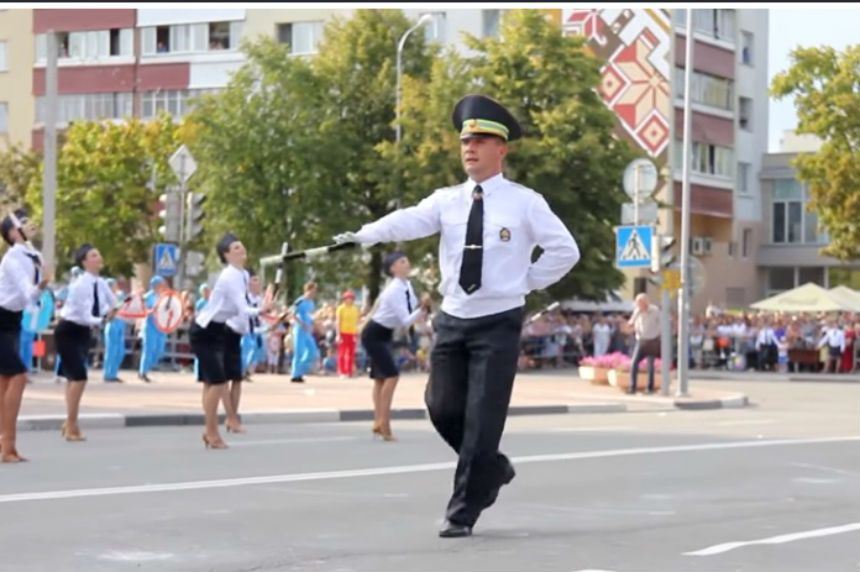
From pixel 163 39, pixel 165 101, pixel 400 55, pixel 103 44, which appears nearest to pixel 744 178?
pixel 400 55

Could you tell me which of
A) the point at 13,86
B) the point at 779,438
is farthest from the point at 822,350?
the point at 13,86

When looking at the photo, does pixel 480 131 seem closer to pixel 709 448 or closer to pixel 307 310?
pixel 709 448

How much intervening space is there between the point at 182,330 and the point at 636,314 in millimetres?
9484

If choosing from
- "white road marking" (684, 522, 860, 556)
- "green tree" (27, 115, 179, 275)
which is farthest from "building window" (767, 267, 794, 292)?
"white road marking" (684, 522, 860, 556)

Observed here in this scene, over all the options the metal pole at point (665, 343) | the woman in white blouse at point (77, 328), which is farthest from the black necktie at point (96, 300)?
the metal pole at point (665, 343)

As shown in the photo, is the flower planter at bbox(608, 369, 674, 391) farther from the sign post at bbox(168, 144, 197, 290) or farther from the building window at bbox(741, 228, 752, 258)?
the building window at bbox(741, 228, 752, 258)

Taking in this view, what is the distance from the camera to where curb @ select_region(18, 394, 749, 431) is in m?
18.7

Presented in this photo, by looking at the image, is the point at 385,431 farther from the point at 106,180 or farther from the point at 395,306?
the point at 106,180

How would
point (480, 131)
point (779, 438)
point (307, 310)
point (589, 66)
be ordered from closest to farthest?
point (480, 131)
point (779, 438)
point (307, 310)
point (589, 66)

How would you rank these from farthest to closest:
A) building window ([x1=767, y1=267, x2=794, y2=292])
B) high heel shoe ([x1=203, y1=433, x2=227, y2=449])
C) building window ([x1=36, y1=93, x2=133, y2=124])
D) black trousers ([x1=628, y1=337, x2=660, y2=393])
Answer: building window ([x1=767, y1=267, x2=794, y2=292])
building window ([x1=36, y1=93, x2=133, y2=124])
black trousers ([x1=628, y1=337, x2=660, y2=393])
high heel shoe ([x1=203, y1=433, x2=227, y2=449])

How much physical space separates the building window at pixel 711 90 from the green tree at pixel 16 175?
74.3 ft

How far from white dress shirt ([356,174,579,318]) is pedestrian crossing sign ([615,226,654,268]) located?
18804 millimetres

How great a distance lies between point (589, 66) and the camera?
47656 millimetres

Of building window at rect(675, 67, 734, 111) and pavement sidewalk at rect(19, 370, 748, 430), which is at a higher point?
building window at rect(675, 67, 734, 111)
